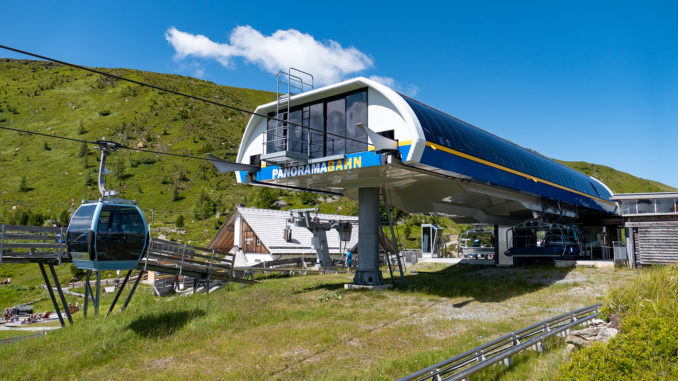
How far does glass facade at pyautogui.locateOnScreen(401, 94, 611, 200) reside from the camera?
18.5 metres

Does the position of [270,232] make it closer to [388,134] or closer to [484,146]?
[484,146]

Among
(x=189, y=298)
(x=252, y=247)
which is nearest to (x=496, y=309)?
(x=189, y=298)

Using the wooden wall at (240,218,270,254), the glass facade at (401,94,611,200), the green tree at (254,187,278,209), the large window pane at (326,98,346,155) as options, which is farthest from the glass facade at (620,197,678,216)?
the green tree at (254,187,278,209)

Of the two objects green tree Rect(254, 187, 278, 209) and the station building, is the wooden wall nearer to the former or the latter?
the station building

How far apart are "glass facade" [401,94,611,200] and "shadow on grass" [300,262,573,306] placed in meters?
5.81

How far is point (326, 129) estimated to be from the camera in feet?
66.2

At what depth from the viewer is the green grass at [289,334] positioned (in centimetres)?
1050

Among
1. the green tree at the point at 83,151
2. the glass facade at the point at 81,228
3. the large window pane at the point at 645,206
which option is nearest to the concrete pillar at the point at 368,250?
the glass facade at the point at 81,228

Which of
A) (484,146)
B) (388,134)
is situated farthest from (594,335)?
(484,146)

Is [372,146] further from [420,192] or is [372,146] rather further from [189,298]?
[189,298]

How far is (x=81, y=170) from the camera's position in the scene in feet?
250

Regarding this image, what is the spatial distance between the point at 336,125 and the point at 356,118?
110 cm

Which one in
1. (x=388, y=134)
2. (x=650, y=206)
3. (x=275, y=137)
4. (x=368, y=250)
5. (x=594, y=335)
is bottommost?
(x=594, y=335)

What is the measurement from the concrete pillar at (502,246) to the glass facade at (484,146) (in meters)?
5.31
